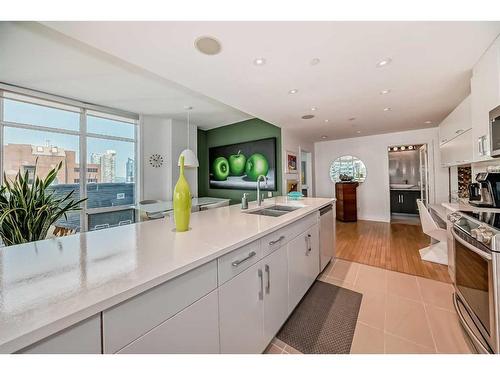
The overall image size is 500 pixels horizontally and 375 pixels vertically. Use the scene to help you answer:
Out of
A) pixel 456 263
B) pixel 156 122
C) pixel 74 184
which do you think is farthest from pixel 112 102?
pixel 456 263

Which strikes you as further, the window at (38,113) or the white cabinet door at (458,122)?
the window at (38,113)

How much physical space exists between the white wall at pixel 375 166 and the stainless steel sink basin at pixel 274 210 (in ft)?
12.9

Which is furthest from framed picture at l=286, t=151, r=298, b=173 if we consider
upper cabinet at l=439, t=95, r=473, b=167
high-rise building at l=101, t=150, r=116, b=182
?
high-rise building at l=101, t=150, r=116, b=182

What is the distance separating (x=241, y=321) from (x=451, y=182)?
194 inches

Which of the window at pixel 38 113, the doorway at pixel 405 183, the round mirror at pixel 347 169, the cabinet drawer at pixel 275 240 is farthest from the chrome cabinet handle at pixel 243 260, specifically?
the doorway at pixel 405 183

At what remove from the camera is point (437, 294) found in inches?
75.7

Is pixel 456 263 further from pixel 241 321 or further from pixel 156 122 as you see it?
pixel 156 122

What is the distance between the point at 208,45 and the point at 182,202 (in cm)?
132

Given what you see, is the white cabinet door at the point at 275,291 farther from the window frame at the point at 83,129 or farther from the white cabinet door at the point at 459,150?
the window frame at the point at 83,129

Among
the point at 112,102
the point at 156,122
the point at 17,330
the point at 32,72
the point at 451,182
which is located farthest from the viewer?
the point at 156,122

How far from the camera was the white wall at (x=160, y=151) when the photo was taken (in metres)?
4.15

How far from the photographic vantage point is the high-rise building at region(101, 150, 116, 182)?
3744 millimetres

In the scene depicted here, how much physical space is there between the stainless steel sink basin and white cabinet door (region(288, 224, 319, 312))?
0.35 meters

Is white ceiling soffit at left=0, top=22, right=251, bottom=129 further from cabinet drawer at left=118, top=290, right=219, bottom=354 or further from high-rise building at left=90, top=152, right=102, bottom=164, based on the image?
cabinet drawer at left=118, top=290, right=219, bottom=354
